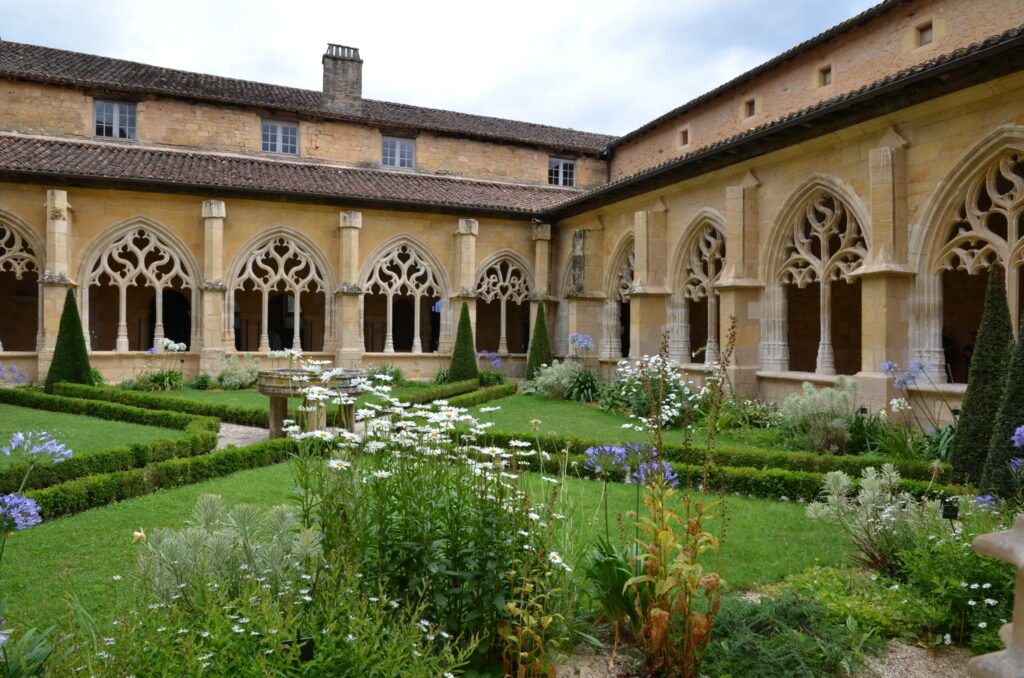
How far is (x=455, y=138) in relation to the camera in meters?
21.2

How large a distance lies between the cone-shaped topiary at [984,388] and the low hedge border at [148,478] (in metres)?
6.15

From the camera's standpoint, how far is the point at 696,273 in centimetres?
1412

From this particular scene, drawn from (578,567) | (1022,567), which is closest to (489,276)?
(578,567)

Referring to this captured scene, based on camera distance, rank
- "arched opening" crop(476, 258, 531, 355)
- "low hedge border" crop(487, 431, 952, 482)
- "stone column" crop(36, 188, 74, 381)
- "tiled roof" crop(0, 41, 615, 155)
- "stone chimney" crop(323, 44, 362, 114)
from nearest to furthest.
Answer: "low hedge border" crop(487, 431, 952, 482), "stone column" crop(36, 188, 74, 381), "tiled roof" crop(0, 41, 615, 155), "arched opening" crop(476, 258, 531, 355), "stone chimney" crop(323, 44, 362, 114)

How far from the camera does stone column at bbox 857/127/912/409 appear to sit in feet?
31.0

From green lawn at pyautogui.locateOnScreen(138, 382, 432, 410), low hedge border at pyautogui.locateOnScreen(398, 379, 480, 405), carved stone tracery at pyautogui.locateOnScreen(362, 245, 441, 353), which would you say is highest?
carved stone tracery at pyautogui.locateOnScreen(362, 245, 441, 353)

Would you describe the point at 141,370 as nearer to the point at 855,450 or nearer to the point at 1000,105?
the point at 855,450

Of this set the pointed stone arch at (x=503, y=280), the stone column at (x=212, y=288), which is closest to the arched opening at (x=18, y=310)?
the stone column at (x=212, y=288)

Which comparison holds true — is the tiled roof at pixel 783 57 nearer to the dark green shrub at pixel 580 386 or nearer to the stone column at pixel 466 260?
the stone column at pixel 466 260

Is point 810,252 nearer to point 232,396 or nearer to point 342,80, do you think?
point 232,396

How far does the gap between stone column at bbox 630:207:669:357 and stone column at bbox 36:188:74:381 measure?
11.8 m

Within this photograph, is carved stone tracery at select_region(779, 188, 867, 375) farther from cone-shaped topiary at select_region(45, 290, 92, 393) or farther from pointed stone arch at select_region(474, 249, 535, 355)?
cone-shaped topiary at select_region(45, 290, 92, 393)

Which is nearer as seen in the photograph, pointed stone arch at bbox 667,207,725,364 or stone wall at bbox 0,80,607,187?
pointed stone arch at bbox 667,207,725,364

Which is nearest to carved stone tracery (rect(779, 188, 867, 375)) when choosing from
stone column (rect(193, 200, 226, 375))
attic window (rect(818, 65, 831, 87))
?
attic window (rect(818, 65, 831, 87))
